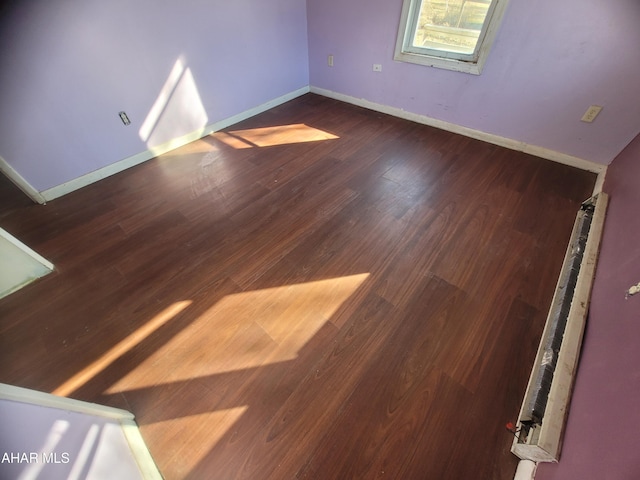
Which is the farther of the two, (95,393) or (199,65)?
(199,65)

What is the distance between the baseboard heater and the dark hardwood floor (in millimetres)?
65

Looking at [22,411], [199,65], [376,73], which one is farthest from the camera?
[376,73]

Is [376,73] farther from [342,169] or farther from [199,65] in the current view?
[199,65]

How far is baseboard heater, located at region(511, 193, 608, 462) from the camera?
836 mm

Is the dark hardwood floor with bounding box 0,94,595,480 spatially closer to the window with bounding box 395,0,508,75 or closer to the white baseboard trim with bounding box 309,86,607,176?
the white baseboard trim with bounding box 309,86,607,176

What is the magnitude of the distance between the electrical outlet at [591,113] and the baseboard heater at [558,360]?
0.97m

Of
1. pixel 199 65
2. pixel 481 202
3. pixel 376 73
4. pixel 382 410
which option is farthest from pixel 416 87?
pixel 382 410

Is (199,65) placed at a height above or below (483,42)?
below

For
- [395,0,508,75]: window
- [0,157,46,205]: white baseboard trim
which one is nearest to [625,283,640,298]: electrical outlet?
[395,0,508,75]: window

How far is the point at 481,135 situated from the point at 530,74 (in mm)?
550

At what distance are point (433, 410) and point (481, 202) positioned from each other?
57.4 inches

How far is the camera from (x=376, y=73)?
2.79m

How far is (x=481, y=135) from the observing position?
247 cm

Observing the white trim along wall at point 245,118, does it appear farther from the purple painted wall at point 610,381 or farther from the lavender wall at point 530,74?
the purple painted wall at point 610,381
